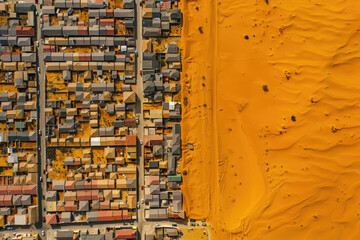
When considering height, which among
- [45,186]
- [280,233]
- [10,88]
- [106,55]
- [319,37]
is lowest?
[280,233]

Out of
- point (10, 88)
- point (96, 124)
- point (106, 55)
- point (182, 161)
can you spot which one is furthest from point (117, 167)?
point (10, 88)

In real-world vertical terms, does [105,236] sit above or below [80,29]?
below

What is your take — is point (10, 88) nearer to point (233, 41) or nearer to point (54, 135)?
point (54, 135)

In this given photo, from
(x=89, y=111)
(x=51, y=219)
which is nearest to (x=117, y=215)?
(x=51, y=219)

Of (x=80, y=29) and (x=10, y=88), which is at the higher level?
(x=80, y=29)

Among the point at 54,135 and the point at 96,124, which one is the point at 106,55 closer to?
the point at 96,124

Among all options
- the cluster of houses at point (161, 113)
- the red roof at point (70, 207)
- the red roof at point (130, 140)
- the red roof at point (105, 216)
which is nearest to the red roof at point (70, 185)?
the red roof at point (70, 207)

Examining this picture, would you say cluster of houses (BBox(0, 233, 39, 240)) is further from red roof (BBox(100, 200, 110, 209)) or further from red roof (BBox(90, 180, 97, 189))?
red roof (BBox(90, 180, 97, 189))

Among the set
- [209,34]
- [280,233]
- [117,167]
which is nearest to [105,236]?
[117,167]
